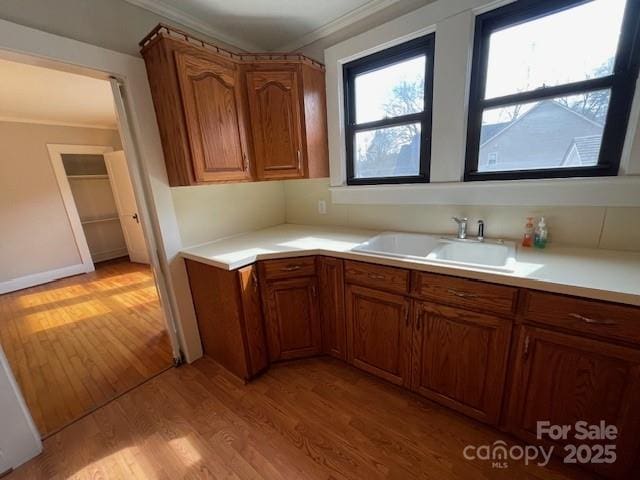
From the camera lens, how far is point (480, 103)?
4.82ft

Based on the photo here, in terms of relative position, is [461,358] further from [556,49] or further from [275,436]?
[556,49]

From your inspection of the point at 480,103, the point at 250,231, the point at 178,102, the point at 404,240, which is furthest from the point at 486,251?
the point at 178,102

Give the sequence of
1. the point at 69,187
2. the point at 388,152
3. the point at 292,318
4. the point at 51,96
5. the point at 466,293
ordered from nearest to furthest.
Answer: the point at 466,293
the point at 292,318
the point at 388,152
the point at 51,96
the point at 69,187

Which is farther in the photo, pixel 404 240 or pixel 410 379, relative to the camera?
pixel 404 240

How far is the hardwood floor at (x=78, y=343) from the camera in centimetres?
168

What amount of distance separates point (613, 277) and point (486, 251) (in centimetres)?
53

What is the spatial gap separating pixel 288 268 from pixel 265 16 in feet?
5.52

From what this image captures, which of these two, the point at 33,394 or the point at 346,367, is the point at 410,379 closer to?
the point at 346,367

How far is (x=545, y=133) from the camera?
135 cm

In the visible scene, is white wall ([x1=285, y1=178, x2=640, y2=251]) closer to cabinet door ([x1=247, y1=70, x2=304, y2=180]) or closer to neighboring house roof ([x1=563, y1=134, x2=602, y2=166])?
neighboring house roof ([x1=563, y1=134, x2=602, y2=166])

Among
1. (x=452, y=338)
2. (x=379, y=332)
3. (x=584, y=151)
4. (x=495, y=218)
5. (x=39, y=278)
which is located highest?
(x=584, y=151)

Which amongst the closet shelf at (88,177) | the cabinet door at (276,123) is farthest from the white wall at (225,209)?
the closet shelf at (88,177)

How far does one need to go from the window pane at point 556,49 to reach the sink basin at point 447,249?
0.85 metres

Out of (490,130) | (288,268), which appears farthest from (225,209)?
(490,130)
